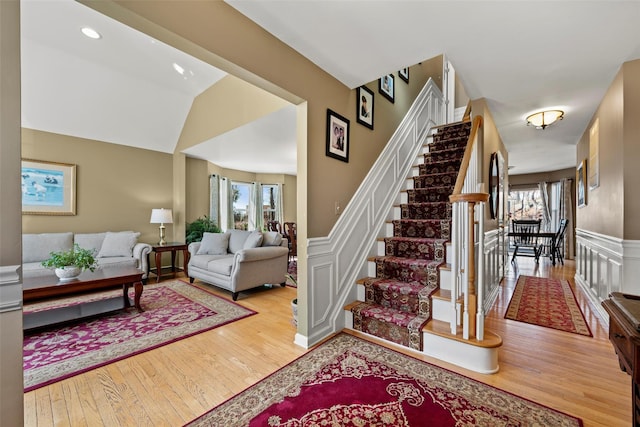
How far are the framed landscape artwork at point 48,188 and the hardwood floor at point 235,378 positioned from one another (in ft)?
12.1

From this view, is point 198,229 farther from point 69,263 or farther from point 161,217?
point 69,263

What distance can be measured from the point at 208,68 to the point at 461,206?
388 centimetres

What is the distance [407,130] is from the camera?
155 inches

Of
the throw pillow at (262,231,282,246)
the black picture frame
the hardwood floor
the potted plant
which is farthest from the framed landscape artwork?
the black picture frame

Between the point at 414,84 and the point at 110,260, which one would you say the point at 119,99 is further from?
the point at 414,84

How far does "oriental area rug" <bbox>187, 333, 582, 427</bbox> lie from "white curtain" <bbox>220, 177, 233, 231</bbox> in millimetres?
5664

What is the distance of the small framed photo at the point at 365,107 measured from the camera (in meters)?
2.92

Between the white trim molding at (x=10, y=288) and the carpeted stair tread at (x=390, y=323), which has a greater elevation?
the white trim molding at (x=10, y=288)

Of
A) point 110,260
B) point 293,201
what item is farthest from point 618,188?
point 293,201

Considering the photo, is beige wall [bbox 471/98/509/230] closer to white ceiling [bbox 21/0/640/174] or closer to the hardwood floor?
white ceiling [bbox 21/0/640/174]

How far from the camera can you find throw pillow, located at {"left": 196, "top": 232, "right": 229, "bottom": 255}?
4461 millimetres

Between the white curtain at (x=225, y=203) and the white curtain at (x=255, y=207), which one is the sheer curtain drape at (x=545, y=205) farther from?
the white curtain at (x=225, y=203)

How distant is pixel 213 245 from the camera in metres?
4.49

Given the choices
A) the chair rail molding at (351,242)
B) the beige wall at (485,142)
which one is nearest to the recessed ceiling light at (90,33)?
the chair rail molding at (351,242)
